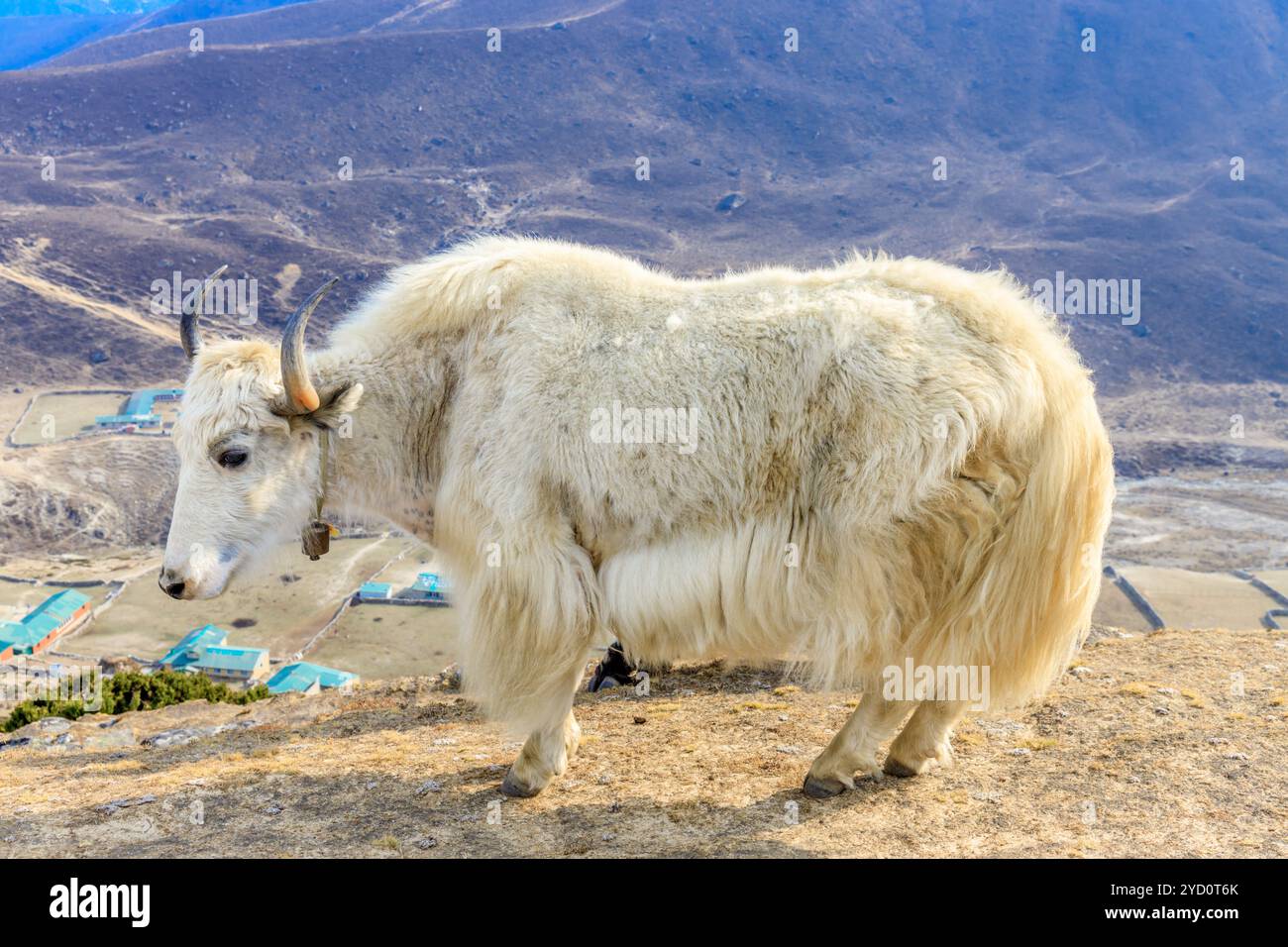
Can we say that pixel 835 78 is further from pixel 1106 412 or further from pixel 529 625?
pixel 529 625

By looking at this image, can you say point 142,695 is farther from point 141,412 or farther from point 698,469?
point 141,412

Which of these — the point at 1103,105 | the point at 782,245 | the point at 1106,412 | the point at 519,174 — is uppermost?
the point at 1103,105

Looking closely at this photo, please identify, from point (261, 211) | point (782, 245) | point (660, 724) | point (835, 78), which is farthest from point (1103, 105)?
point (660, 724)

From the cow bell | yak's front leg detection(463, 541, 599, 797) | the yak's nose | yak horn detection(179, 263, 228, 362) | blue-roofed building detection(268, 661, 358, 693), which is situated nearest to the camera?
yak's front leg detection(463, 541, 599, 797)

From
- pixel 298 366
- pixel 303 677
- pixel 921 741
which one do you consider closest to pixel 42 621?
pixel 303 677

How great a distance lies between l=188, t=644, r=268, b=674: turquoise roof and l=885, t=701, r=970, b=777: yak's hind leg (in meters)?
26.3

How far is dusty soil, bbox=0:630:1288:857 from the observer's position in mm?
4328

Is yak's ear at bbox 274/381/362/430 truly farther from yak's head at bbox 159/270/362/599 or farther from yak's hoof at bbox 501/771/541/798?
yak's hoof at bbox 501/771/541/798

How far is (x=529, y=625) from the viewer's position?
4.54 m

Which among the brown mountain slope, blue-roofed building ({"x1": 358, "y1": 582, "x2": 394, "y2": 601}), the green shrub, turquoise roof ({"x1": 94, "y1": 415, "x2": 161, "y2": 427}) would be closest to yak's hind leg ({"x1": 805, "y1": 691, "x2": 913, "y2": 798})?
the green shrub

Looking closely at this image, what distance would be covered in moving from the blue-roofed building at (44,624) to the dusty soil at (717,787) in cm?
2569

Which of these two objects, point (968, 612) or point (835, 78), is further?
point (835, 78)

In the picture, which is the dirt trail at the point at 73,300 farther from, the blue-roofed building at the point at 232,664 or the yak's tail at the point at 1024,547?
the yak's tail at the point at 1024,547

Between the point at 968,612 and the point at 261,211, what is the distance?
286ft
